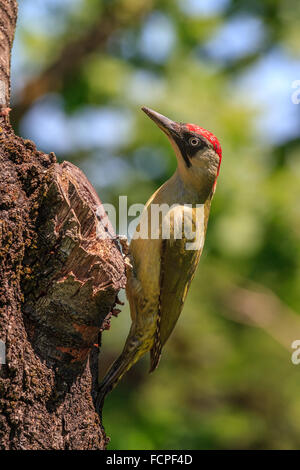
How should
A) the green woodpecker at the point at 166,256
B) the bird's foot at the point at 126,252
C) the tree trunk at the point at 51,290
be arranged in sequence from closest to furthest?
the tree trunk at the point at 51,290, the bird's foot at the point at 126,252, the green woodpecker at the point at 166,256

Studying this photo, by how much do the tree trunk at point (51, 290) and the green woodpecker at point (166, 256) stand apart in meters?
1.12

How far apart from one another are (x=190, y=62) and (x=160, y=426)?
4370 millimetres

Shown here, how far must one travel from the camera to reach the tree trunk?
2982 millimetres

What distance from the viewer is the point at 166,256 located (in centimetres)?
445

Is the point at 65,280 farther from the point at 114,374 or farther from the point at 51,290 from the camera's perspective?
the point at 114,374

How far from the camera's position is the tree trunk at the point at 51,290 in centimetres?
298

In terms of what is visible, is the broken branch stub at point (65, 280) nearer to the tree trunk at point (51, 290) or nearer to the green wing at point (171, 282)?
the tree trunk at point (51, 290)

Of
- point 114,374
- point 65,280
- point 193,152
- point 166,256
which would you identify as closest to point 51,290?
point 65,280

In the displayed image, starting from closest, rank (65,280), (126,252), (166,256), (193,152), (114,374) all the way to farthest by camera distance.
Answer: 1. (65,280)
2. (114,374)
3. (126,252)
4. (166,256)
5. (193,152)

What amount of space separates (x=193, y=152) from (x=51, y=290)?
201cm

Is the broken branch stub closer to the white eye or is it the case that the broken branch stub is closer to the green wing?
the green wing

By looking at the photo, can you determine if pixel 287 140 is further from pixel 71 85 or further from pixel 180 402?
pixel 180 402

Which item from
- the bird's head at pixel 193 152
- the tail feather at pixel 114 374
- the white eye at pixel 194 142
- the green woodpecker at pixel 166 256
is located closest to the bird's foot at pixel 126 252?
the green woodpecker at pixel 166 256
